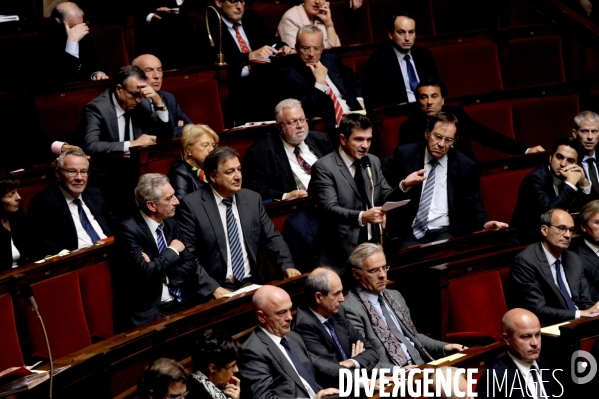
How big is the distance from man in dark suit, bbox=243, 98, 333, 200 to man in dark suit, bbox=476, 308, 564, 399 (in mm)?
824

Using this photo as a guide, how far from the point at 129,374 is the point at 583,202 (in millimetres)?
1461

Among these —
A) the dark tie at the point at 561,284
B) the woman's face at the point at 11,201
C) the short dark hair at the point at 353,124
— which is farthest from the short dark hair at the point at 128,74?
the dark tie at the point at 561,284

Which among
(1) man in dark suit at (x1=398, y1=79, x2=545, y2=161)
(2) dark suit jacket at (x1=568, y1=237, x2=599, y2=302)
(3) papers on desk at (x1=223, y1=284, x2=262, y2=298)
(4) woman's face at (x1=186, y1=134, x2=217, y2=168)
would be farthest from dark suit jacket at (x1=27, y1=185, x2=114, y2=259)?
(2) dark suit jacket at (x1=568, y1=237, x2=599, y2=302)

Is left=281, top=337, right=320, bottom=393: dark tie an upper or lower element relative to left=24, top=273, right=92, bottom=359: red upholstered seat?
lower

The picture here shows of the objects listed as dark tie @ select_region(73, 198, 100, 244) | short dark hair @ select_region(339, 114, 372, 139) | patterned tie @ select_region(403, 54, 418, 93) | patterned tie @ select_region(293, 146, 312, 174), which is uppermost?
patterned tie @ select_region(403, 54, 418, 93)

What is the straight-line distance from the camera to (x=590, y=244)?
2350 mm

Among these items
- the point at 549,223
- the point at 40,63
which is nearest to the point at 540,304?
the point at 549,223

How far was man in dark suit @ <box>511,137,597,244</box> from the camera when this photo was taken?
8.10 ft

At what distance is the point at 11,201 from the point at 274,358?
767 millimetres

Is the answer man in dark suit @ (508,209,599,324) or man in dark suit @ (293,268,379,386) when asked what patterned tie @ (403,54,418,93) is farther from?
man in dark suit @ (293,268,379,386)

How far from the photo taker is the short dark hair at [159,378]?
1.46 metres

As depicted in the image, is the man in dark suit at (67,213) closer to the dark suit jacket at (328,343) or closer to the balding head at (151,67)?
the balding head at (151,67)

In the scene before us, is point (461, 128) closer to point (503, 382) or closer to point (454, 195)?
point (454, 195)

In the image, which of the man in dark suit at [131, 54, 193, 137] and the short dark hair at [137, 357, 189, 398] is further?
A: the man in dark suit at [131, 54, 193, 137]
